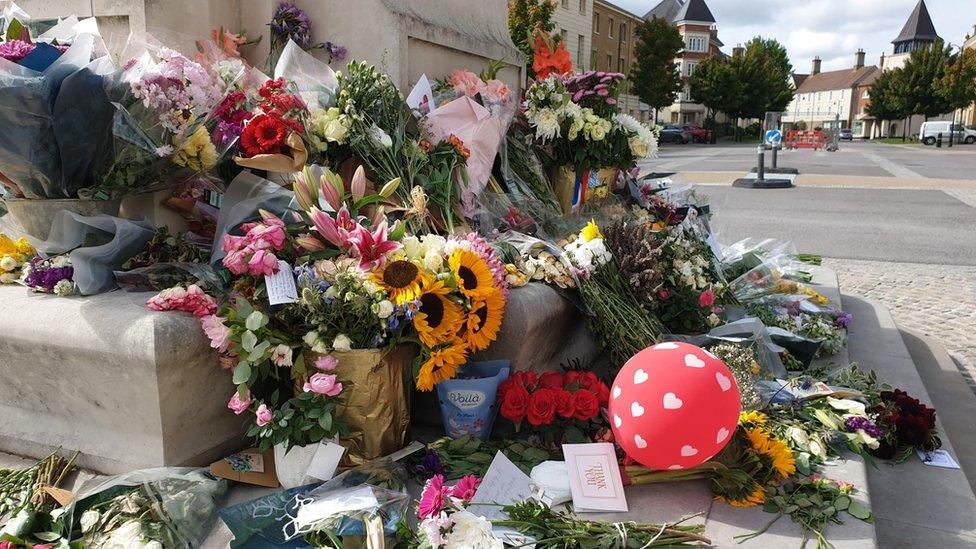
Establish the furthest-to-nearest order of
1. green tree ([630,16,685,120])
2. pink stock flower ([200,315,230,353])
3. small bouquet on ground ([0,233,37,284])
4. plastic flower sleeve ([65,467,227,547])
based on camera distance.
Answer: green tree ([630,16,685,120]), small bouquet on ground ([0,233,37,284]), pink stock flower ([200,315,230,353]), plastic flower sleeve ([65,467,227,547])

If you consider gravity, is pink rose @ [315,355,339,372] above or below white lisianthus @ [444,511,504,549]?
above

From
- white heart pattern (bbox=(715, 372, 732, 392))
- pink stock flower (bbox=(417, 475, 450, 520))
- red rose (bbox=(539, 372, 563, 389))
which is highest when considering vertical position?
white heart pattern (bbox=(715, 372, 732, 392))

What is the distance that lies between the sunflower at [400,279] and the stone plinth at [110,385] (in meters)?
0.71

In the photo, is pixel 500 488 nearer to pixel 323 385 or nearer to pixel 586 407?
pixel 586 407

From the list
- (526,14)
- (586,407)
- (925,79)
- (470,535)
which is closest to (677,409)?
(586,407)

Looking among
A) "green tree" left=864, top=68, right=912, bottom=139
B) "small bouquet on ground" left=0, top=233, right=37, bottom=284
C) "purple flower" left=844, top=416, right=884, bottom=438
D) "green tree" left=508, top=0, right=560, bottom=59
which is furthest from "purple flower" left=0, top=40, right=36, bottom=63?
"green tree" left=864, top=68, right=912, bottom=139

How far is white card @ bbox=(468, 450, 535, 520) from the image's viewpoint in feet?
7.80

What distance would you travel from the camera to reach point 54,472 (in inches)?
105

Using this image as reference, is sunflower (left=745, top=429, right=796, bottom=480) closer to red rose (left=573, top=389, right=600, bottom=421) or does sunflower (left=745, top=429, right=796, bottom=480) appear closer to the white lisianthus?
red rose (left=573, top=389, right=600, bottom=421)

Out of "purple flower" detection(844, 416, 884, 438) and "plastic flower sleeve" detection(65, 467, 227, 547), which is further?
"purple flower" detection(844, 416, 884, 438)

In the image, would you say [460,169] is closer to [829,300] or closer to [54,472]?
[54,472]

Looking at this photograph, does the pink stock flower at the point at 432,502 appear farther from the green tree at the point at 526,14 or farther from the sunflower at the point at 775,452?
the green tree at the point at 526,14

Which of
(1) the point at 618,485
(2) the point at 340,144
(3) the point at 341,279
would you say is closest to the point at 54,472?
(3) the point at 341,279

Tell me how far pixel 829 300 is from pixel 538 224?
258 centimetres
